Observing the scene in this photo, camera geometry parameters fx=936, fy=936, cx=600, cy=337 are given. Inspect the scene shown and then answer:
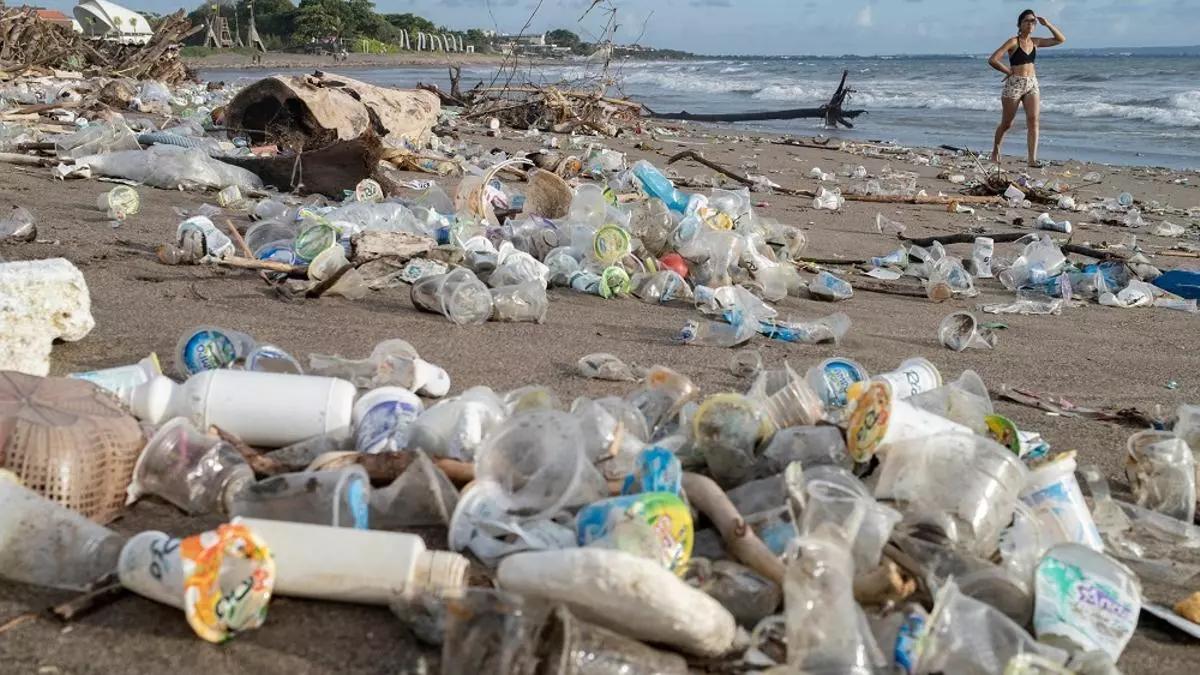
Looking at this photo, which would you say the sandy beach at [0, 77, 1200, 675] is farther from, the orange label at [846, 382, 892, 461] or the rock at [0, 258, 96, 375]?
the orange label at [846, 382, 892, 461]

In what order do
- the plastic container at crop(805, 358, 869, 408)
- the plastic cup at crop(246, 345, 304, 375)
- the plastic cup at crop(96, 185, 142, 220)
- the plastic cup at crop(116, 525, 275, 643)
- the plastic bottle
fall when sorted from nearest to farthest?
the plastic cup at crop(116, 525, 275, 643) < the plastic cup at crop(246, 345, 304, 375) < the plastic container at crop(805, 358, 869, 408) < the plastic cup at crop(96, 185, 142, 220) < the plastic bottle

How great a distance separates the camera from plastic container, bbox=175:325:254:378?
242 centimetres

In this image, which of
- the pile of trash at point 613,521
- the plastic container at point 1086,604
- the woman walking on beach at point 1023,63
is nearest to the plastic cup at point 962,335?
the pile of trash at point 613,521

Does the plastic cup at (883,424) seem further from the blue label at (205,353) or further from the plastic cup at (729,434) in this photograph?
the blue label at (205,353)

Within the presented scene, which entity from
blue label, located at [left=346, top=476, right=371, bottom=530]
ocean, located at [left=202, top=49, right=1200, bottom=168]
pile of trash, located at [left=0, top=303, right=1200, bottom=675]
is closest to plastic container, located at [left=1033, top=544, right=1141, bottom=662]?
pile of trash, located at [left=0, top=303, right=1200, bottom=675]

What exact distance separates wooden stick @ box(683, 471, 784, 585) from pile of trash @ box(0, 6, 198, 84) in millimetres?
11106

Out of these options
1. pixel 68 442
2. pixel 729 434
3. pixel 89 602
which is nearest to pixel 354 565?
pixel 89 602

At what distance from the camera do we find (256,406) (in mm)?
2057

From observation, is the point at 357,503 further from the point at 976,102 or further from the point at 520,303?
the point at 976,102

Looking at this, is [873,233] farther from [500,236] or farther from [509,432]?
[509,432]

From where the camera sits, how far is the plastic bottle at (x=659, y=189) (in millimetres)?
4688

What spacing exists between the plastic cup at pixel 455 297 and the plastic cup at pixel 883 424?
164cm

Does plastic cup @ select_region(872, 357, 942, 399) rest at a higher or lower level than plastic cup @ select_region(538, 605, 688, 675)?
higher

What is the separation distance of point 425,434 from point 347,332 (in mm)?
1190
